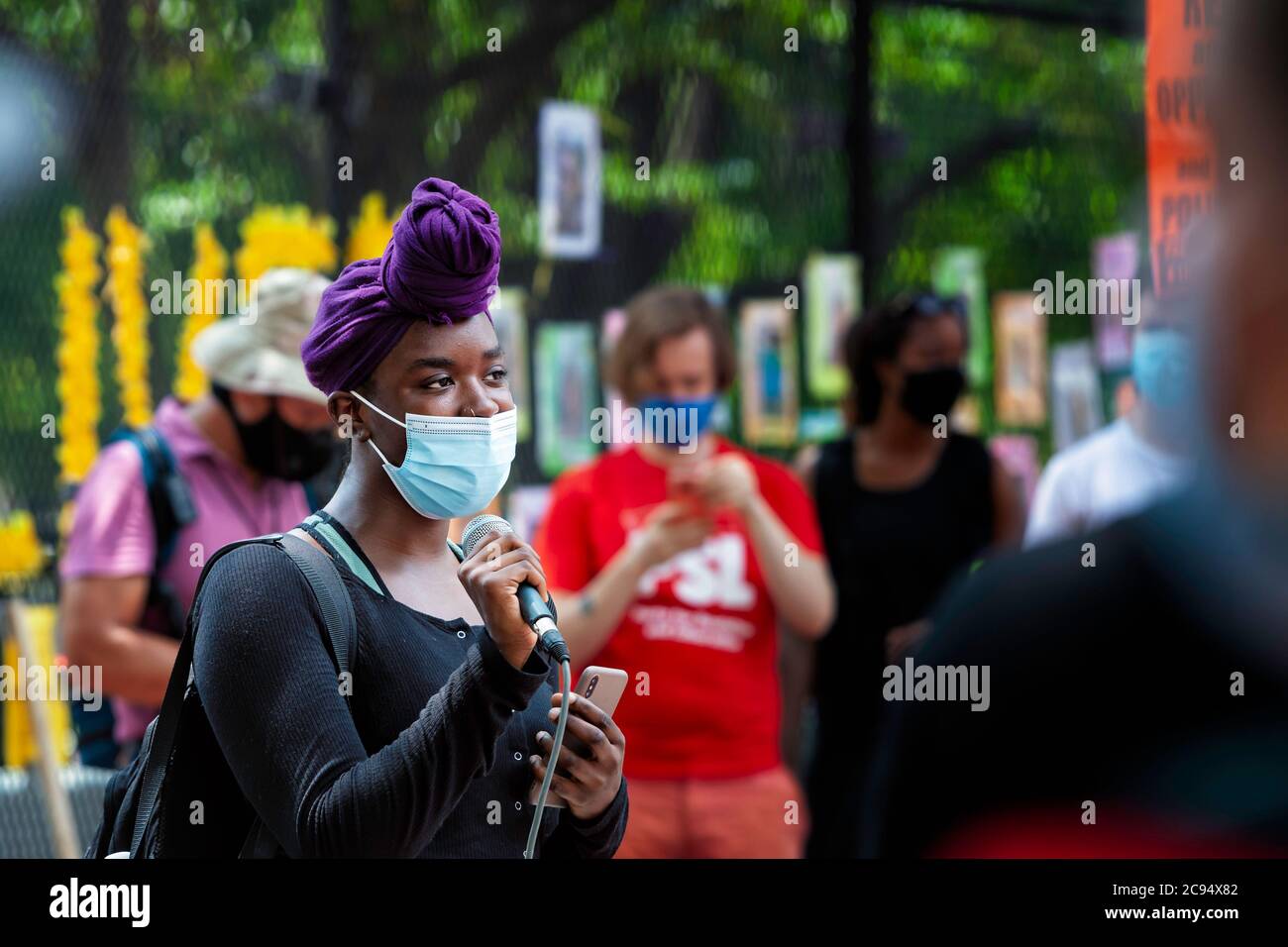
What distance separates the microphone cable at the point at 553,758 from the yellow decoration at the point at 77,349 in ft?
11.5

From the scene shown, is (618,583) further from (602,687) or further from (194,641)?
(194,641)

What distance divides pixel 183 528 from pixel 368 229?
6.02 ft

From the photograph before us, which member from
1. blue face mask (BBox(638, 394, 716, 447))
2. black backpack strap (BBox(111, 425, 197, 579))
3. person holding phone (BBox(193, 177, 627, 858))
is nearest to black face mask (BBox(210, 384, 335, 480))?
black backpack strap (BBox(111, 425, 197, 579))

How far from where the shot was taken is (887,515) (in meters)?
4.25

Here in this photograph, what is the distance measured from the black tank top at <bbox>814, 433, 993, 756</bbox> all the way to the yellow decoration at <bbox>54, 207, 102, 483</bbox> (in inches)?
88.5

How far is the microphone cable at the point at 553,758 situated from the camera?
1.69 meters

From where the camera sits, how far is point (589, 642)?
11.0 ft

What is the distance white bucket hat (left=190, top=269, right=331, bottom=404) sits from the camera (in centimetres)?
334

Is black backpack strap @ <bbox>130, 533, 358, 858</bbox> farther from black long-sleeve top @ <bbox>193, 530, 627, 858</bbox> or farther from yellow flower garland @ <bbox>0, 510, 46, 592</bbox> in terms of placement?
yellow flower garland @ <bbox>0, 510, 46, 592</bbox>

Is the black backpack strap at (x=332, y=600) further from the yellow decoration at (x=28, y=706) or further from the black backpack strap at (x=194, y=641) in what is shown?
the yellow decoration at (x=28, y=706)

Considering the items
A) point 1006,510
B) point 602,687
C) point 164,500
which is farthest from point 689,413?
point 602,687

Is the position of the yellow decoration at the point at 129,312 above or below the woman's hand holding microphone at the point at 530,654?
above

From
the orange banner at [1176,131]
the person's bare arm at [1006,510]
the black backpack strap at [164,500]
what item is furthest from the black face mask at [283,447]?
the orange banner at [1176,131]
